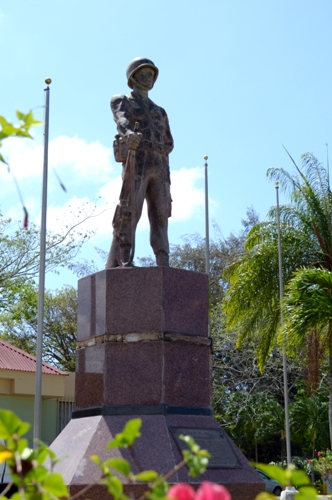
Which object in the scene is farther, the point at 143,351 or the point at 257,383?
the point at 257,383

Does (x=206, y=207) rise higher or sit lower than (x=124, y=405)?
higher

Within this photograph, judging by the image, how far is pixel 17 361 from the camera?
776 inches

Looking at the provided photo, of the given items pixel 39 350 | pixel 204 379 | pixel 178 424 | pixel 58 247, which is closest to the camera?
pixel 178 424

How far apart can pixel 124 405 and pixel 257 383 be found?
1877 cm

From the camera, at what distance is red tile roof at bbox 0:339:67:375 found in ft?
62.6

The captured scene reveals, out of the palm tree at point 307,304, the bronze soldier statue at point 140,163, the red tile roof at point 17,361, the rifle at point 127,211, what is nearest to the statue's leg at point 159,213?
the bronze soldier statue at point 140,163

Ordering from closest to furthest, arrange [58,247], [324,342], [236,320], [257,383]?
[324,342] → [236,320] → [58,247] → [257,383]

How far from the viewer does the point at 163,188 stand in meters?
7.50


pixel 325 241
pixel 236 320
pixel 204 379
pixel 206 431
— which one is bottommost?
pixel 206 431

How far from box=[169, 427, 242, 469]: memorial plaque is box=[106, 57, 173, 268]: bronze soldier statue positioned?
1726 millimetres

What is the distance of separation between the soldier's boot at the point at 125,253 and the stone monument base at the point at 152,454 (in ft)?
5.00

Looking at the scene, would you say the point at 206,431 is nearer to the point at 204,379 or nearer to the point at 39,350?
the point at 204,379

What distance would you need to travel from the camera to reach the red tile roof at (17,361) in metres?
19.1

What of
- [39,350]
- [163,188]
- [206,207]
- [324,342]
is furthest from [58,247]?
[163,188]
